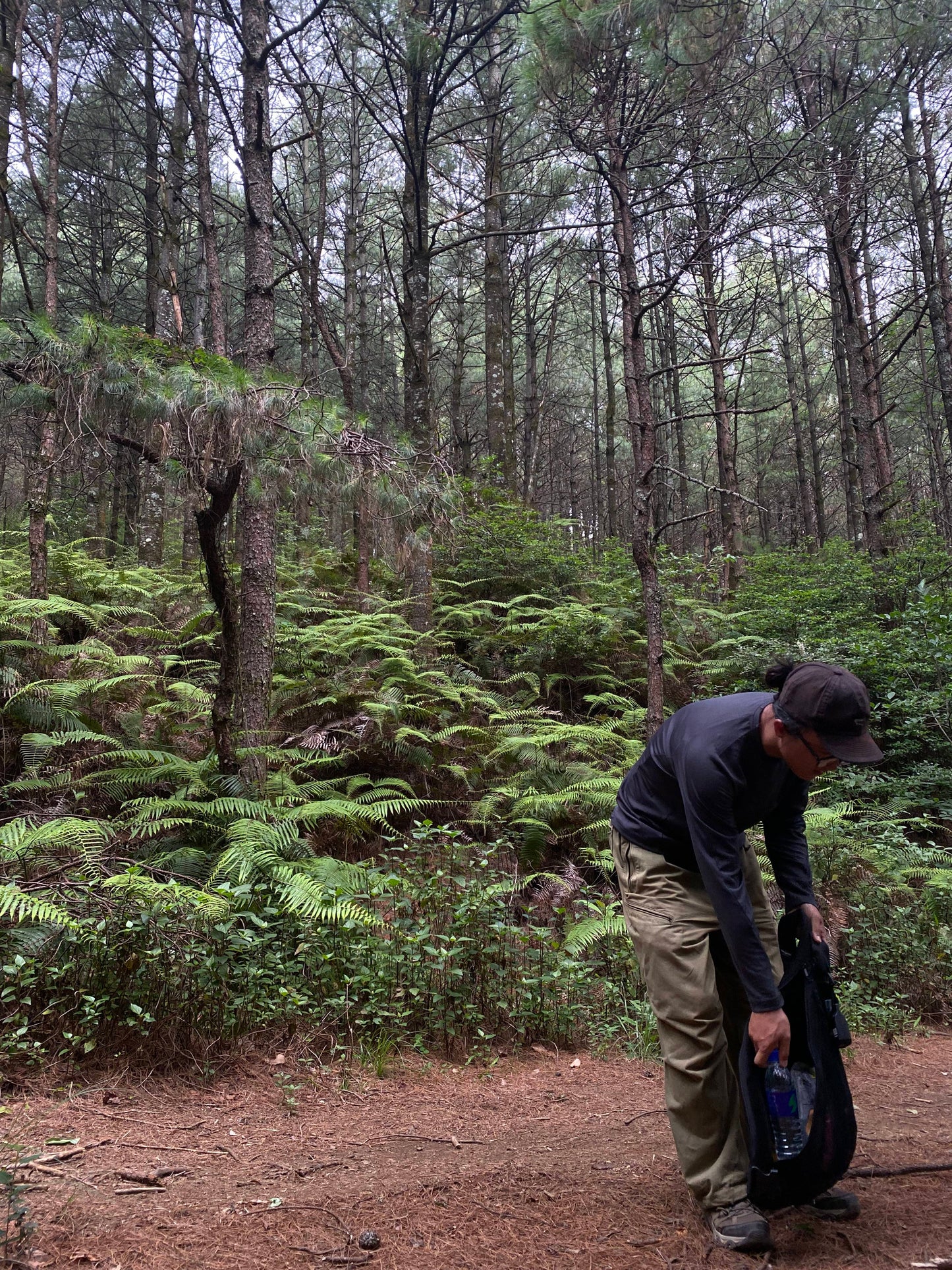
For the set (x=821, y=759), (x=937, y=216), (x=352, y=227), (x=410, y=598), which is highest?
(x=352, y=227)

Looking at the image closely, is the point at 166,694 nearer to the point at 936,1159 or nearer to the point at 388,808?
the point at 388,808

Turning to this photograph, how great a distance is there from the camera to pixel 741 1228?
2330mm

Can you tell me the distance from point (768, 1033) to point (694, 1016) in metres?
0.26

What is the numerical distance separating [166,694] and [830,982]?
7.00m

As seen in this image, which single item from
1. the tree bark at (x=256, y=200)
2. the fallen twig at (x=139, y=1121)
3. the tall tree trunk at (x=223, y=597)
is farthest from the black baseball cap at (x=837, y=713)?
the tree bark at (x=256, y=200)

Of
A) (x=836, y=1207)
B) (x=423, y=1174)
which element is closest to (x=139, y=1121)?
(x=423, y=1174)

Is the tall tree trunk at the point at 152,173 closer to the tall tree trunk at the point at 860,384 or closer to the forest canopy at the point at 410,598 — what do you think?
the forest canopy at the point at 410,598

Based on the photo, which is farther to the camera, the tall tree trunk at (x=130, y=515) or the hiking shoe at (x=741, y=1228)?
the tall tree trunk at (x=130, y=515)

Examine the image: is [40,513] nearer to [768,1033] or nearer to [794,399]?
[768,1033]

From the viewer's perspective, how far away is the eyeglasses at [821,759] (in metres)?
2.27

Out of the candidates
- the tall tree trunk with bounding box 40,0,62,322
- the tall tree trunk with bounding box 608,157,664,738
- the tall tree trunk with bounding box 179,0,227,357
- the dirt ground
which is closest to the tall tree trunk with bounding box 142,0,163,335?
the tall tree trunk with bounding box 179,0,227,357

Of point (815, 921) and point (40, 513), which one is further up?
point (40, 513)

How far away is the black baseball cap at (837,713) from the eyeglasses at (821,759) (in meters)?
0.04

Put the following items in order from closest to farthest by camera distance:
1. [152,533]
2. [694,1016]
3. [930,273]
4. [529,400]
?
1. [694,1016]
2. [930,273]
3. [152,533]
4. [529,400]
